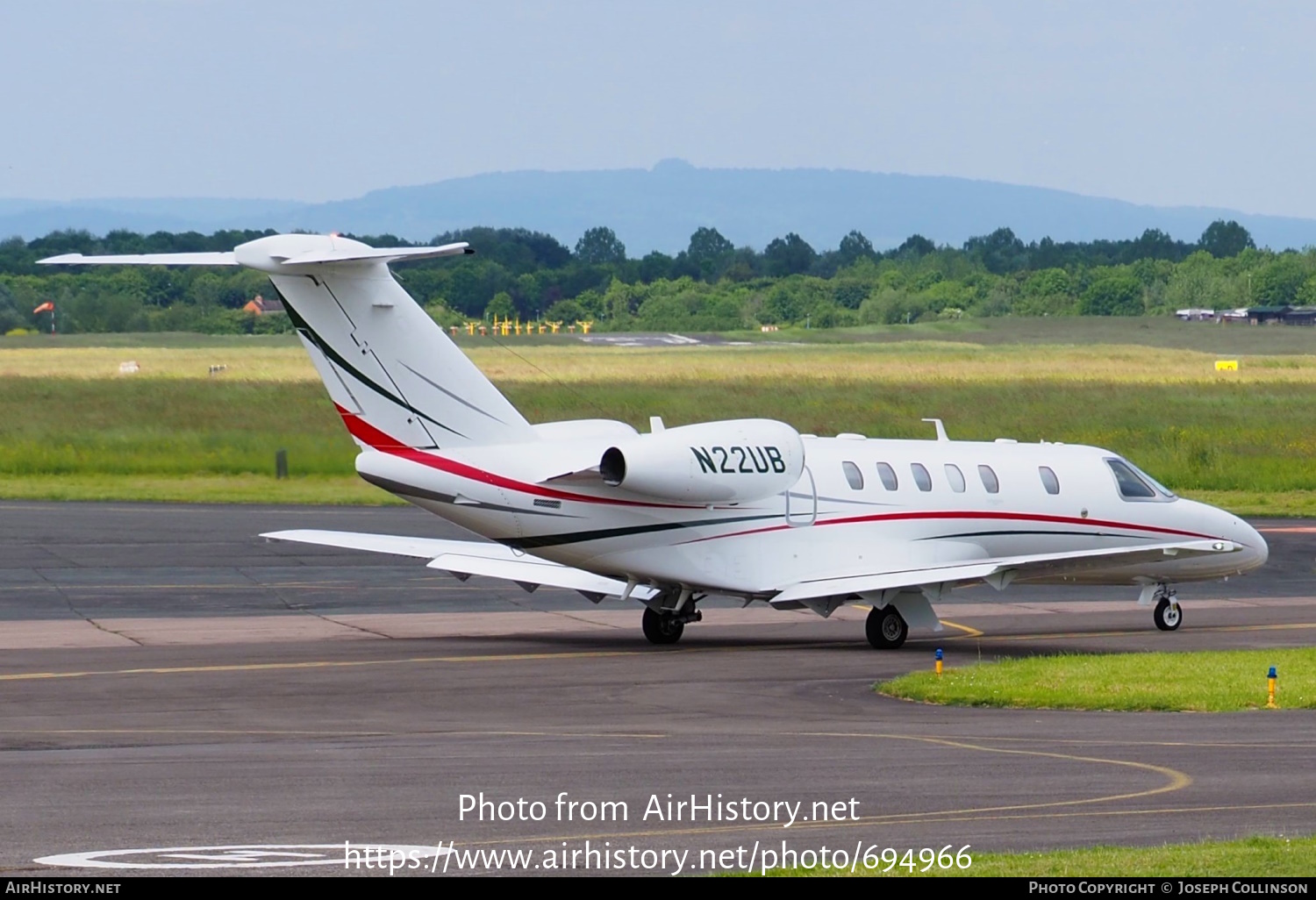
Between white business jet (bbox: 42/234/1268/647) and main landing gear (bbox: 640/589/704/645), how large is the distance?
0.02 m

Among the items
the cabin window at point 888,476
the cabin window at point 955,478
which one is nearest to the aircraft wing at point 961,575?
the cabin window at point 888,476

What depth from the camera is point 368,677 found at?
70.9 feet

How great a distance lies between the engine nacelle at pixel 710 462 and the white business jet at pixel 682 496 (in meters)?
0.03

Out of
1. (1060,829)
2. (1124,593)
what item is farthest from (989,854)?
(1124,593)

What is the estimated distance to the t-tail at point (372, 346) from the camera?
74.1ft

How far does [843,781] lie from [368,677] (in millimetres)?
8561

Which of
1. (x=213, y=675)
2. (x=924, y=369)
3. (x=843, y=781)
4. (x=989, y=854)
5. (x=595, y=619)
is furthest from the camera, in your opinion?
(x=924, y=369)

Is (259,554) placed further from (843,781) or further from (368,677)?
(843,781)

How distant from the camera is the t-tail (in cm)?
2258

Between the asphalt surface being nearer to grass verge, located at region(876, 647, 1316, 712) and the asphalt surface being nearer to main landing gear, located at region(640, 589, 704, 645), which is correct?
main landing gear, located at region(640, 589, 704, 645)

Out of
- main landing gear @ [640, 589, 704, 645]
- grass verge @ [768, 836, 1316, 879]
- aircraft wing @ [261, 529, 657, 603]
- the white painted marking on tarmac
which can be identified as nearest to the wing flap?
aircraft wing @ [261, 529, 657, 603]

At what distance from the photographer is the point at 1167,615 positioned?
27797 mm

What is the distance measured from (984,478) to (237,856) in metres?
17.4

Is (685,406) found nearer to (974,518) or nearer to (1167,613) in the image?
(1167,613)
